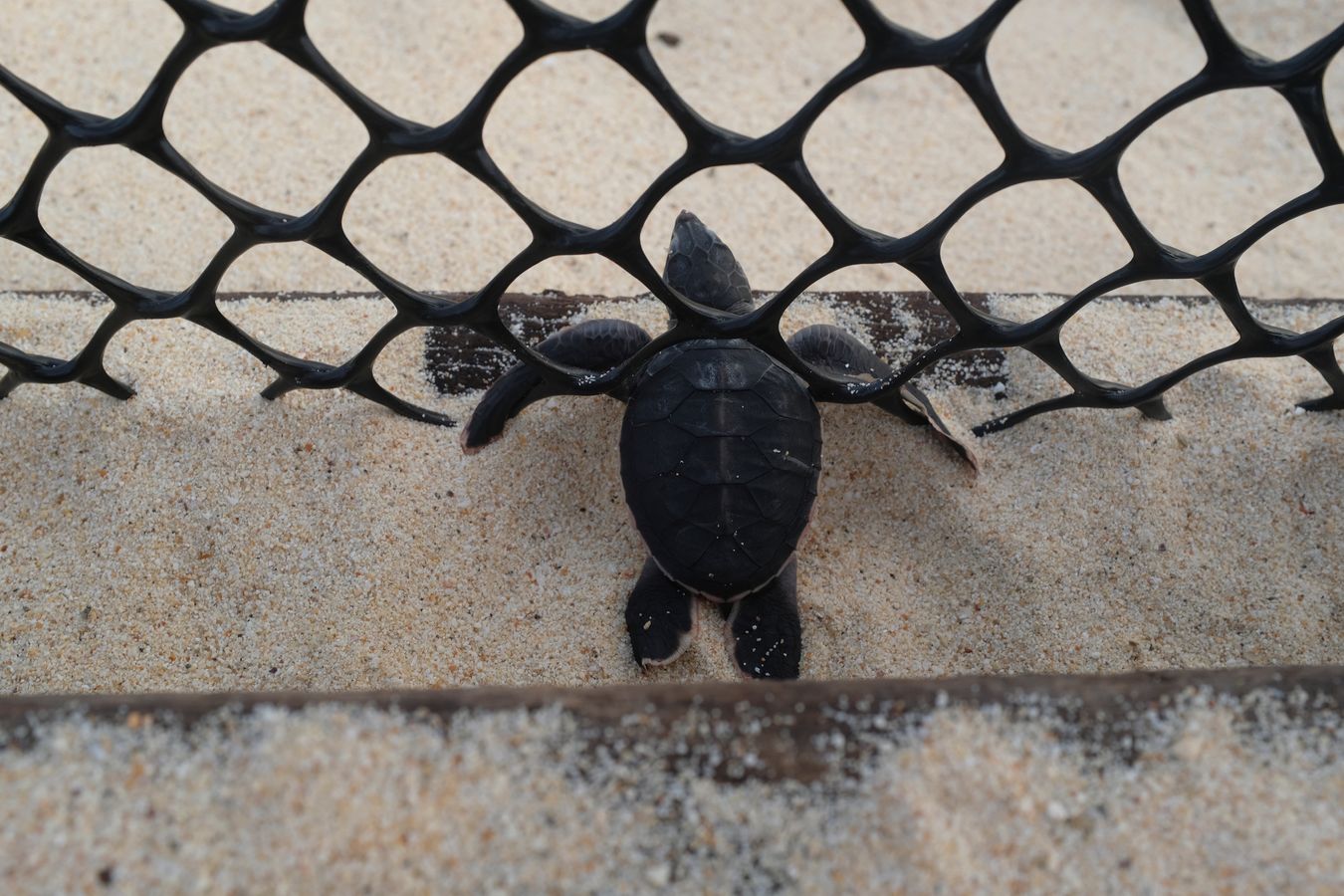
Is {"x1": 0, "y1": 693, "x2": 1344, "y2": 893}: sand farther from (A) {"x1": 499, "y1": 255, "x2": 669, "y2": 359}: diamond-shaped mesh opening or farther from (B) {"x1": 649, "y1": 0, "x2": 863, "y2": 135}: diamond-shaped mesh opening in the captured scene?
(B) {"x1": 649, "y1": 0, "x2": 863, "y2": 135}: diamond-shaped mesh opening

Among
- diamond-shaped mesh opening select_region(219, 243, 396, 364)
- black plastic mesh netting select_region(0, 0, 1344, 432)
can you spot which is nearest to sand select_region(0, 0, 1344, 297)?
diamond-shaped mesh opening select_region(219, 243, 396, 364)

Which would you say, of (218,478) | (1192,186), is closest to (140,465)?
(218,478)

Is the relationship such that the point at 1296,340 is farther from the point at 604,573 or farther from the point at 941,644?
the point at 604,573

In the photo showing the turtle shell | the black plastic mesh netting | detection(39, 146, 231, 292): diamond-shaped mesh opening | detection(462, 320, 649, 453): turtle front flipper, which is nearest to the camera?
the black plastic mesh netting

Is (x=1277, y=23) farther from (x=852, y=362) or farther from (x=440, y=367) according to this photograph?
(x=440, y=367)

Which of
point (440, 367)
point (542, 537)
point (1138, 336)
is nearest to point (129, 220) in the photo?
point (440, 367)

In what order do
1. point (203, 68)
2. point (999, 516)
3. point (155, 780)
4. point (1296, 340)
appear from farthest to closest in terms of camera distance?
point (203, 68) < point (999, 516) < point (1296, 340) < point (155, 780)
